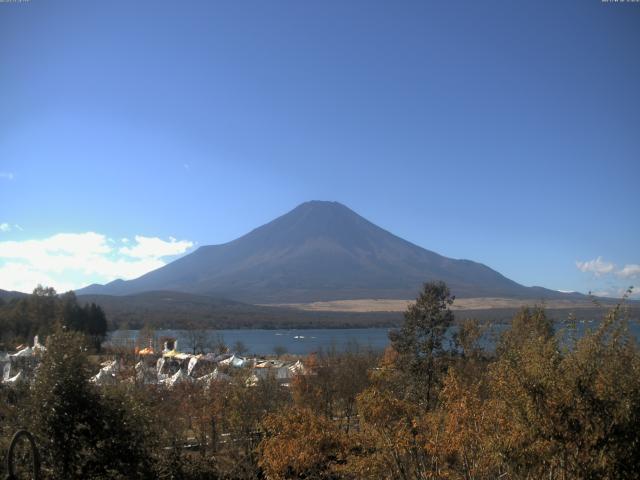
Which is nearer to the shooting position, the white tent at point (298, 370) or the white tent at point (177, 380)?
the white tent at point (177, 380)

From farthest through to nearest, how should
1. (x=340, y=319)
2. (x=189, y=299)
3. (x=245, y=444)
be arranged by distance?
(x=189, y=299), (x=340, y=319), (x=245, y=444)

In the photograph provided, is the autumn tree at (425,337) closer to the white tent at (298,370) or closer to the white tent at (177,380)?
the white tent at (298,370)

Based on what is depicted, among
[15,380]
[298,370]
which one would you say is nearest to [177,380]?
[298,370]

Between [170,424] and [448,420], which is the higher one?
[448,420]

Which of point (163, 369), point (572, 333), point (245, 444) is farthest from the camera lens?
point (163, 369)

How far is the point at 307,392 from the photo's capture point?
878 inches

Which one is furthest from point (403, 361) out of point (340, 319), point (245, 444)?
point (340, 319)

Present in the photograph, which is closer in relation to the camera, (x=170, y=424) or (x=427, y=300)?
(x=170, y=424)

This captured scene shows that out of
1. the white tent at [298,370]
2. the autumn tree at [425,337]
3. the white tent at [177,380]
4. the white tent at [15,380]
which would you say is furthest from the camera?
the white tent at [298,370]

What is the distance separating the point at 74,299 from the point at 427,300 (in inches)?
2439

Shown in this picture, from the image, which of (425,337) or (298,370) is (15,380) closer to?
(298,370)

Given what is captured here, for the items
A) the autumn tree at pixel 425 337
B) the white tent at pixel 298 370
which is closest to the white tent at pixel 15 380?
the white tent at pixel 298 370

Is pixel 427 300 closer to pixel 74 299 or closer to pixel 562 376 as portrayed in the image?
pixel 562 376

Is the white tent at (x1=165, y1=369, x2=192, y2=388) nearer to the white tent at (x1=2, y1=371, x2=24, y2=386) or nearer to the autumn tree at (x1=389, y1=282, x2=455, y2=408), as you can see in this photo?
the white tent at (x1=2, y1=371, x2=24, y2=386)
